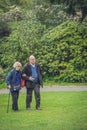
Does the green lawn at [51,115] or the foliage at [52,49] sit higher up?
the foliage at [52,49]

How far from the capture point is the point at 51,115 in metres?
15.4

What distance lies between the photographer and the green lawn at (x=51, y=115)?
13.4m

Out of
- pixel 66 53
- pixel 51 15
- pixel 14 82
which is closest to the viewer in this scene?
pixel 14 82

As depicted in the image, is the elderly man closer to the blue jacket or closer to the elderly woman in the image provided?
the elderly woman

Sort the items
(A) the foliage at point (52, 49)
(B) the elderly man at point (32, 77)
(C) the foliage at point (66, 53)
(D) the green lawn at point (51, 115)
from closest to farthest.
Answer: (D) the green lawn at point (51, 115)
(B) the elderly man at point (32, 77)
(C) the foliage at point (66, 53)
(A) the foliage at point (52, 49)

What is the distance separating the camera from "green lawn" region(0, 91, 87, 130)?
1340 cm

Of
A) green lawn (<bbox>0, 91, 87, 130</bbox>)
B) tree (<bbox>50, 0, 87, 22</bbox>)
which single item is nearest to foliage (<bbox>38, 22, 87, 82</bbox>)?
tree (<bbox>50, 0, 87, 22</bbox>)

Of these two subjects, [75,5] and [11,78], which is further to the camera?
[75,5]

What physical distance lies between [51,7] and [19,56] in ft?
25.6

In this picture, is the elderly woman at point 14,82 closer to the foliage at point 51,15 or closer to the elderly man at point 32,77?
the elderly man at point 32,77

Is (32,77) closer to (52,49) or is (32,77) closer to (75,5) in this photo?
(52,49)

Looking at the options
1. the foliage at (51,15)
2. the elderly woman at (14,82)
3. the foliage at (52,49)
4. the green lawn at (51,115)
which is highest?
the foliage at (51,15)

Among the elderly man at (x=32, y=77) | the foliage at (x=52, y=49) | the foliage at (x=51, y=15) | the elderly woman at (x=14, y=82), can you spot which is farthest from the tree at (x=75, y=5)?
the elderly woman at (x=14, y=82)

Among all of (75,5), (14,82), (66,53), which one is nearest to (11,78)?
(14,82)
